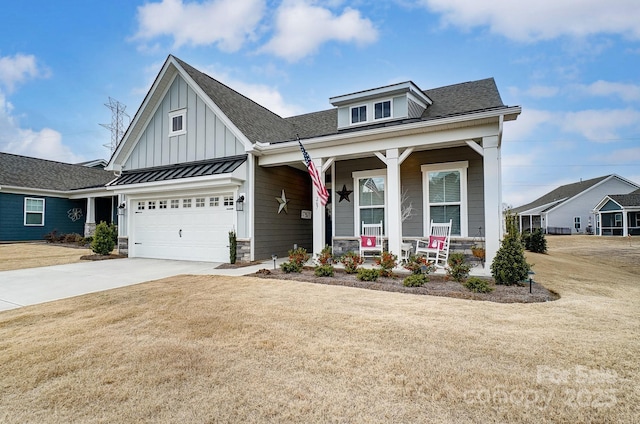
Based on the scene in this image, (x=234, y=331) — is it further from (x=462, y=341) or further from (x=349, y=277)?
(x=349, y=277)

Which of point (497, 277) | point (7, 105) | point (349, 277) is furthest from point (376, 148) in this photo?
point (7, 105)

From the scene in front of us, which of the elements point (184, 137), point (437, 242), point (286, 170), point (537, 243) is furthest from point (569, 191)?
point (184, 137)

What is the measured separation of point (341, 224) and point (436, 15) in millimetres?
7712

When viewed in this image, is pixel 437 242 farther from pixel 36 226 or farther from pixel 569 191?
pixel 569 191

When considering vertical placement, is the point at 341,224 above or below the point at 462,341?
above

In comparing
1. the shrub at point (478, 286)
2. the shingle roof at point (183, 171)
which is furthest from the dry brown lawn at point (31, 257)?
the shrub at point (478, 286)

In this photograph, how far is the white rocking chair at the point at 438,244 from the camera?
7.92 meters

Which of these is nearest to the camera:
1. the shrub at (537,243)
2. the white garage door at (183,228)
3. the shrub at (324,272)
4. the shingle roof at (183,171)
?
the shrub at (324,272)

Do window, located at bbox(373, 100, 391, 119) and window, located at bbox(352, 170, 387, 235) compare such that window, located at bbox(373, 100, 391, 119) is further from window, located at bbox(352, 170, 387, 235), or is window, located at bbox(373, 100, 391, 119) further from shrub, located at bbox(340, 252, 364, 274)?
shrub, located at bbox(340, 252, 364, 274)

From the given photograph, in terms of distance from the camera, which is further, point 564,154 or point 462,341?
A: point 564,154

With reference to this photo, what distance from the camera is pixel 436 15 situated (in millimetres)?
10852

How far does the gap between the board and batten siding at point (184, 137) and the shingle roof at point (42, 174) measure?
7.73m

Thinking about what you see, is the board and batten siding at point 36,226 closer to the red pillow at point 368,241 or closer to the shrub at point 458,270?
the red pillow at point 368,241

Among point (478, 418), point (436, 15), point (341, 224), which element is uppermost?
point (436, 15)
